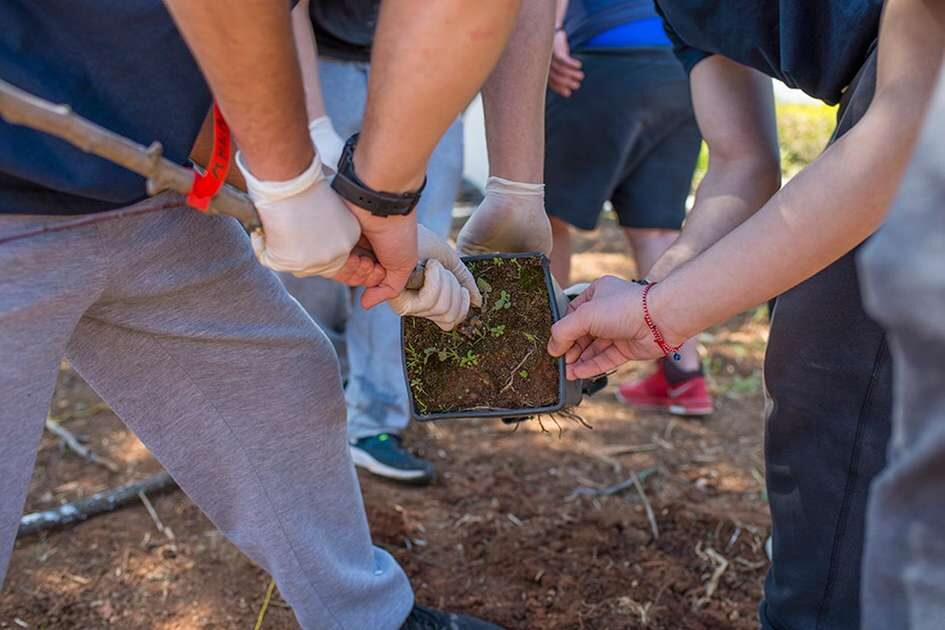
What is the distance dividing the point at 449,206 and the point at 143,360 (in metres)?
1.48

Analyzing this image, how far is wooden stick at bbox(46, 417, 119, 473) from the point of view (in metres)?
2.90

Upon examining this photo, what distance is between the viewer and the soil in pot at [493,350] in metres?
1.88

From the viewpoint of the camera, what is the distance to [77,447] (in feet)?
9.67

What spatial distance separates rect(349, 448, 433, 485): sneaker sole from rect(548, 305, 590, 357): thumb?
1.10 m

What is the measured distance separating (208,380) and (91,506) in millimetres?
1173

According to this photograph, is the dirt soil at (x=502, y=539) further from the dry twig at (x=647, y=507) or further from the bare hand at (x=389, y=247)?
the bare hand at (x=389, y=247)

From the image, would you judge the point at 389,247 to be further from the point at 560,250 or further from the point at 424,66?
the point at 560,250

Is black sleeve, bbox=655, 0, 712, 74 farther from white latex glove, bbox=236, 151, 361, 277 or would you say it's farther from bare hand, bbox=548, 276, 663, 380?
white latex glove, bbox=236, 151, 361, 277

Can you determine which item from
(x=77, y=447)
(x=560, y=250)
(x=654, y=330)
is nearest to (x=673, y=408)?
(x=560, y=250)

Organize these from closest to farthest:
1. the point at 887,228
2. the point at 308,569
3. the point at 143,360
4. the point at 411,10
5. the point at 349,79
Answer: the point at 887,228, the point at 411,10, the point at 143,360, the point at 308,569, the point at 349,79

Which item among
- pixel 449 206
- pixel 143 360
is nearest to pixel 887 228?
pixel 143 360

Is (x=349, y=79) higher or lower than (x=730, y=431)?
higher

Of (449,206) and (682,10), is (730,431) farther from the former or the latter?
(682,10)

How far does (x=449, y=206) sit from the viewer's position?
2936mm
